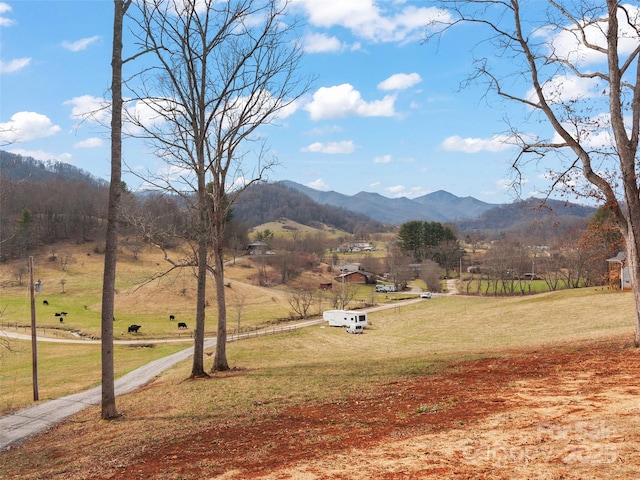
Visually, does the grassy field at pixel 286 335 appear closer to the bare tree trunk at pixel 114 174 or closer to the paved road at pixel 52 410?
the paved road at pixel 52 410

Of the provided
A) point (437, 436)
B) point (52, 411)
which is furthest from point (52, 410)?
point (437, 436)

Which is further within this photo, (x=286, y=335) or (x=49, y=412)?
(x=286, y=335)

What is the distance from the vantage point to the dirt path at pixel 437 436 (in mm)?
5512

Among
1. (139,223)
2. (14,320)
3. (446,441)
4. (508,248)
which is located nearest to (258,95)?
(139,223)

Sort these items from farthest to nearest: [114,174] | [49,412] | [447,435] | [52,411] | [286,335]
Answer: [286,335], [52,411], [49,412], [114,174], [447,435]

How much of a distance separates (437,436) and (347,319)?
39.2m

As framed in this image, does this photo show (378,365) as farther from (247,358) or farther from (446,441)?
(247,358)

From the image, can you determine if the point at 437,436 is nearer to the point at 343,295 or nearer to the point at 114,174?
the point at 114,174

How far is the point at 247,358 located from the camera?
90.5ft

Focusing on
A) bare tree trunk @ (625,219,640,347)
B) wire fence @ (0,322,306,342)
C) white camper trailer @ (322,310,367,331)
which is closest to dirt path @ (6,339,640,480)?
bare tree trunk @ (625,219,640,347)

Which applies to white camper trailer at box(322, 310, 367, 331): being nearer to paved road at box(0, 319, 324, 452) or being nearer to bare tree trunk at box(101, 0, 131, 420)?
paved road at box(0, 319, 324, 452)

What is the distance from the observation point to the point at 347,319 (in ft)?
149

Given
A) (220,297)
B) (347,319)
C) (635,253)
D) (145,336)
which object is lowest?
(145,336)

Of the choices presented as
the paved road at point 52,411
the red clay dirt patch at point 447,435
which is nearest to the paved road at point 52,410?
the paved road at point 52,411
